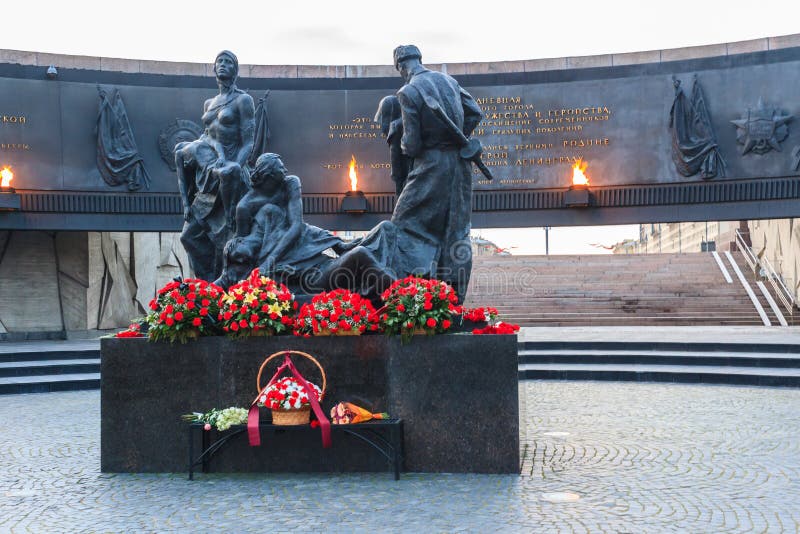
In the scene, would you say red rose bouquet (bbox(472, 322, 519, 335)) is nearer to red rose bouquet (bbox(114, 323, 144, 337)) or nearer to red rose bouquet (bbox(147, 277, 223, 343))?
red rose bouquet (bbox(147, 277, 223, 343))

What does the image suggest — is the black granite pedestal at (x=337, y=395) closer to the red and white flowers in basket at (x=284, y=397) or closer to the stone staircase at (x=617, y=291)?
the red and white flowers in basket at (x=284, y=397)

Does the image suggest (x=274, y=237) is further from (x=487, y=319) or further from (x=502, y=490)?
(x=502, y=490)

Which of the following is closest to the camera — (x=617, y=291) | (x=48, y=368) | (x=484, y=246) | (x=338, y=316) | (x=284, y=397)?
(x=284, y=397)

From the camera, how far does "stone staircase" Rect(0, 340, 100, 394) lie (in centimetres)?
1131

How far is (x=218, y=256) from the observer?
31.7 ft

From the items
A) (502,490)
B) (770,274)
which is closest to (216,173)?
(502,490)

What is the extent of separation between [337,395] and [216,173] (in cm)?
450

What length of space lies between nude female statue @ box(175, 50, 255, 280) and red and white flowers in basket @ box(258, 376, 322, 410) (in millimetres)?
3912

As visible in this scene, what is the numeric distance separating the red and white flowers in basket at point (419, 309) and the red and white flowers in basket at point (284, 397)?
0.82 meters

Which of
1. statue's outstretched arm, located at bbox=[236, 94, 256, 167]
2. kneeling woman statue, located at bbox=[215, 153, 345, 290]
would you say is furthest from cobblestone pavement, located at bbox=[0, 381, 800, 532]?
Result: statue's outstretched arm, located at bbox=[236, 94, 256, 167]

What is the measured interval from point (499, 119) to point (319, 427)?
1224cm

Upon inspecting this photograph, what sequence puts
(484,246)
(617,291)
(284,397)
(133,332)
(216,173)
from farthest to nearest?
(484,246)
(617,291)
(216,173)
(133,332)
(284,397)

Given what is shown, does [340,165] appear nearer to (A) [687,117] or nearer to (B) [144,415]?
(A) [687,117]

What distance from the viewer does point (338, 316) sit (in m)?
6.19
